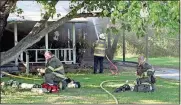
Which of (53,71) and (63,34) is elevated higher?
(63,34)

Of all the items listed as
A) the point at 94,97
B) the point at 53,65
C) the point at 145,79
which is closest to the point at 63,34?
the point at 53,65

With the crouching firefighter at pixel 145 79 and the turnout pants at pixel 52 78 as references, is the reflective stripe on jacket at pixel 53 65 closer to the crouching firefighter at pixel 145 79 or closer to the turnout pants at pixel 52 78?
the turnout pants at pixel 52 78

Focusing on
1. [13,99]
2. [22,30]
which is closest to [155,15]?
[13,99]

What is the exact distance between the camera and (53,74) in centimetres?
1335

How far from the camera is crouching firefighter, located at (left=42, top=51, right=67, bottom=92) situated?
13.2 m

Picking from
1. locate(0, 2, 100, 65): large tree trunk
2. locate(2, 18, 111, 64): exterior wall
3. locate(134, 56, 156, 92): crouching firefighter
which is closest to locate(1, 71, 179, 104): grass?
locate(134, 56, 156, 92): crouching firefighter

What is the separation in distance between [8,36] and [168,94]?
1186cm

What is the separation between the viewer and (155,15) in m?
7.13

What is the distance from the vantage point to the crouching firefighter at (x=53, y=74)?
13.2 metres

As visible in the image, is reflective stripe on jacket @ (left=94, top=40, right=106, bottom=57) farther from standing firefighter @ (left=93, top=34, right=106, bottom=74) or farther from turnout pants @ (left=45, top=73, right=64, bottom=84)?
turnout pants @ (left=45, top=73, right=64, bottom=84)

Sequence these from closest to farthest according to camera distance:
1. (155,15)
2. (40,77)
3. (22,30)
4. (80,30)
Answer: (155,15) → (40,77) → (22,30) → (80,30)

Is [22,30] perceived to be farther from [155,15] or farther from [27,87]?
[155,15]

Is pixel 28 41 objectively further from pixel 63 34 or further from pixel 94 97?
pixel 63 34

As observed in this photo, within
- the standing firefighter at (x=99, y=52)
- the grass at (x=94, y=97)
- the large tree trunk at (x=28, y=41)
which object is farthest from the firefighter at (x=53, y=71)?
the standing firefighter at (x=99, y=52)
